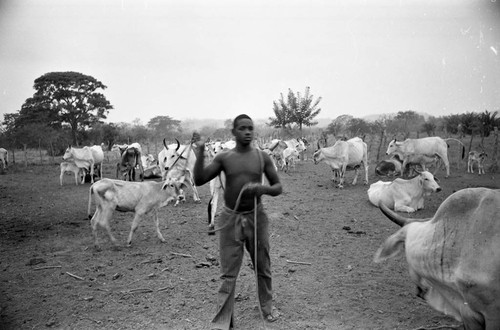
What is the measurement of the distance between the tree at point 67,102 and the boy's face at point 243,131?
96.5 feet

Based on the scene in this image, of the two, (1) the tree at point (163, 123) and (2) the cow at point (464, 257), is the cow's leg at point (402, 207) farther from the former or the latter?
(1) the tree at point (163, 123)

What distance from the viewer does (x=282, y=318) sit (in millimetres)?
3531

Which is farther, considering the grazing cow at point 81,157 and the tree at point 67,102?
the tree at point 67,102

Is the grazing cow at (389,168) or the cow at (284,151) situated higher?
the cow at (284,151)

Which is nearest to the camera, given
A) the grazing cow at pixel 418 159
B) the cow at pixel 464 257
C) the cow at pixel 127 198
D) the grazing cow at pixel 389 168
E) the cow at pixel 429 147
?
the cow at pixel 464 257

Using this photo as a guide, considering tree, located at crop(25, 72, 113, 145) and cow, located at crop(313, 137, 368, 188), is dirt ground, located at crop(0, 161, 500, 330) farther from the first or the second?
tree, located at crop(25, 72, 113, 145)

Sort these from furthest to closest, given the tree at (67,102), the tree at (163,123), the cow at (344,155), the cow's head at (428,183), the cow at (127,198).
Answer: the tree at (163,123), the tree at (67,102), the cow at (344,155), the cow's head at (428,183), the cow at (127,198)

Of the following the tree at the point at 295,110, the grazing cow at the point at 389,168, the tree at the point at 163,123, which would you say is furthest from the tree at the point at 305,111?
the tree at the point at 163,123

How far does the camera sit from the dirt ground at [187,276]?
3589 millimetres

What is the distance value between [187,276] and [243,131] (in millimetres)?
2552

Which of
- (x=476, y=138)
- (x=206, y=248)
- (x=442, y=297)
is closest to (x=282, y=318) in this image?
(x=442, y=297)

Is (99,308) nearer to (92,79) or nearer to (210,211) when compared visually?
(210,211)

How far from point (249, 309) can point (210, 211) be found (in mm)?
3185

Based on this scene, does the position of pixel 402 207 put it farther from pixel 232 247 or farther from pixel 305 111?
pixel 305 111
